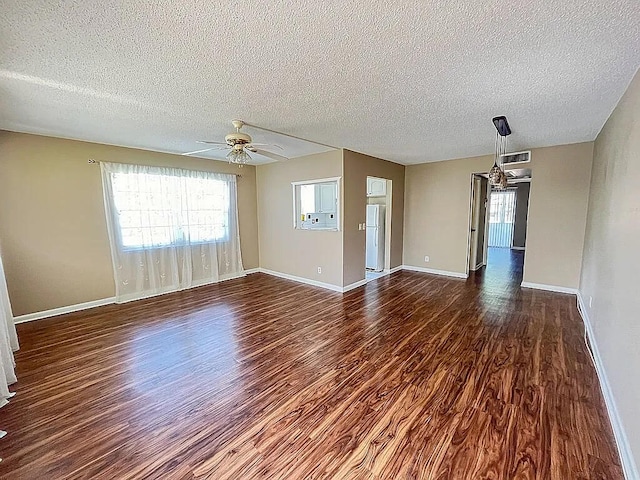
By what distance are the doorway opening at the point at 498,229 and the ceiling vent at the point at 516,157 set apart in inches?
12.2

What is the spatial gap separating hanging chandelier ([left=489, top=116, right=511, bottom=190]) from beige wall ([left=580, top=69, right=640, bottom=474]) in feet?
3.01

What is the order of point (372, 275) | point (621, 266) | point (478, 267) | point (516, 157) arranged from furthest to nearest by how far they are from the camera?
point (478, 267) < point (372, 275) < point (516, 157) < point (621, 266)

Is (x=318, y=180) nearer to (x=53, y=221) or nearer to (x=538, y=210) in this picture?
(x=538, y=210)

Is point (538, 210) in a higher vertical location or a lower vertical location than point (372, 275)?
higher

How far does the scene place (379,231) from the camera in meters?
6.25

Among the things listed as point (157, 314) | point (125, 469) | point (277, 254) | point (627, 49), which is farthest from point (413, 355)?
point (277, 254)

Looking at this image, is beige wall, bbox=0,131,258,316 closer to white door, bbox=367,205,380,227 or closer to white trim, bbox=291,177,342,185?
white trim, bbox=291,177,342,185

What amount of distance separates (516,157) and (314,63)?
15.0 feet

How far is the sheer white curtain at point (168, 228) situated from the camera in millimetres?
4414

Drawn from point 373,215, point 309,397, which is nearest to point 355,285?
point 373,215

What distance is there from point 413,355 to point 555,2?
272 cm

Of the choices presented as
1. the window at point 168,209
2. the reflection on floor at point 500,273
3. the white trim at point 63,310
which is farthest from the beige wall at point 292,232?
the reflection on floor at point 500,273

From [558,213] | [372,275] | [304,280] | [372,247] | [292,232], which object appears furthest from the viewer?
[372,247]

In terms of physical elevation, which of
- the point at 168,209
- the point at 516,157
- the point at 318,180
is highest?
the point at 516,157
